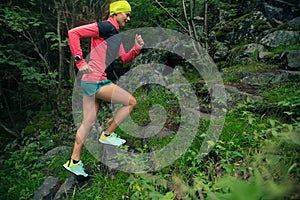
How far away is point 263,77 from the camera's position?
5.54 meters

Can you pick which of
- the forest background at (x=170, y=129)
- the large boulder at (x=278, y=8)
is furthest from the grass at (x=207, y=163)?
the large boulder at (x=278, y=8)

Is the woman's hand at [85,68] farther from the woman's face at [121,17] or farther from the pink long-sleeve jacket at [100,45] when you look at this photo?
the woman's face at [121,17]

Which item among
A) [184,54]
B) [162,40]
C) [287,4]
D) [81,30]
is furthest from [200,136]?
[287,4]

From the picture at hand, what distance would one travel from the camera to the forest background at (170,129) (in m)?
2.56

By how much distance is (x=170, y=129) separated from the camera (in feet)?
14.3

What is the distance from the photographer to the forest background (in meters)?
2.56

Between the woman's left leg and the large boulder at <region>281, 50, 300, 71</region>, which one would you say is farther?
the large boulder at <region>281, 50, 300, 71</region>

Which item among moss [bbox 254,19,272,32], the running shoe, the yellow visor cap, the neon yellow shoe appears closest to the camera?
the yellow visor cap

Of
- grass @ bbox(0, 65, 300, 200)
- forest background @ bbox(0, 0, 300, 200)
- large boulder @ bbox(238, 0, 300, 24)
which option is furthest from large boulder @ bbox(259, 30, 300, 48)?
grass @ bbox(0, 65, 300, 200)

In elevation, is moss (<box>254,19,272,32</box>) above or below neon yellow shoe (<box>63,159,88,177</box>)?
above

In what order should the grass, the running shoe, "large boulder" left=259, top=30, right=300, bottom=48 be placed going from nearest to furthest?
A: the grass → the running shoe → "large boulder" left=259, top=30, right=300, bottom=48

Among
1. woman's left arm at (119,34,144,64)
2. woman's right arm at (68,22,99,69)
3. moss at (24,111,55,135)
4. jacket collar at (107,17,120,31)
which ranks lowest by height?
moss at (24,111,55,135)

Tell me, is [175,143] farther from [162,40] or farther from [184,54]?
[162,40]

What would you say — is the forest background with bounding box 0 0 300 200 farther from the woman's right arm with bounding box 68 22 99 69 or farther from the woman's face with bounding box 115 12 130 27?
the woman's face with bounding box 115 12 130 27
